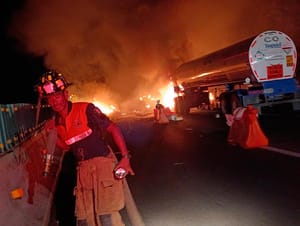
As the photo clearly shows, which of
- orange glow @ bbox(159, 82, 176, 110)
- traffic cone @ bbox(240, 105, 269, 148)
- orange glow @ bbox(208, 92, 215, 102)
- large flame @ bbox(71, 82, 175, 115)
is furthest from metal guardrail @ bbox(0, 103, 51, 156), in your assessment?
large flame @ bbox(71, 82, 175, 115)

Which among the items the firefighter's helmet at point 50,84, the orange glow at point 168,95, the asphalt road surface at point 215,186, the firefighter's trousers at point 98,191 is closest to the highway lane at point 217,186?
the asphalt road surface at point 215,186

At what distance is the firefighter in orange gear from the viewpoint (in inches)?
168

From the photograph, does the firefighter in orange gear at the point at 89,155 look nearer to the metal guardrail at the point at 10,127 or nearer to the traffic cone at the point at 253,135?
the metal guardrail at the point at 10,127

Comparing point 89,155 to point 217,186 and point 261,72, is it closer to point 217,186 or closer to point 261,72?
point 217,186

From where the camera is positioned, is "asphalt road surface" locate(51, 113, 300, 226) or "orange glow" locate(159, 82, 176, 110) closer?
"asphalt road surface" locate(51, 113, 300, 226)

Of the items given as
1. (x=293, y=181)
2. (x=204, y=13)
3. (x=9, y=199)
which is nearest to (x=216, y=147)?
(x=293, y=181)

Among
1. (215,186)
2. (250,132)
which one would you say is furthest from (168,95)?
(215,186)

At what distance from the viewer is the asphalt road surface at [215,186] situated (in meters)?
6.06

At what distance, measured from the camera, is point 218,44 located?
3469cm

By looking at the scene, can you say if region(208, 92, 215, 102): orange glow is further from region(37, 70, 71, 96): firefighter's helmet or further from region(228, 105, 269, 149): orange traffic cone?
region(37, 70, 71, 96): firefighter's helmet

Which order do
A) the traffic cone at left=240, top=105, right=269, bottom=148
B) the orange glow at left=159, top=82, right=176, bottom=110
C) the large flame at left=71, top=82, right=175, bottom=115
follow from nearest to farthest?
the traffic cone at left=240, top=105, right=269, bottom=148 < the orange glow at left=159, top=82, right=176, bottom=110 < the large flame at left=71, top=82, right=175, bottom=115

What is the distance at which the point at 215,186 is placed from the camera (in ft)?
25.8

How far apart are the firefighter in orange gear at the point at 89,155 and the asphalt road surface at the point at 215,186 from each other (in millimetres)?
1827

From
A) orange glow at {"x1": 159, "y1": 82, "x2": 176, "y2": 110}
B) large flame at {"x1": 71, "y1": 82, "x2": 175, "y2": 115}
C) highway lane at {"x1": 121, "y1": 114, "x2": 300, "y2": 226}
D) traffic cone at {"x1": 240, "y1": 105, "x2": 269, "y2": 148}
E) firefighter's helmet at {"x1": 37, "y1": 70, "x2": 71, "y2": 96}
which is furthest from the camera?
large flame at {"x1": 71, "y1": 82, "x2": 175, "y2": 115}
